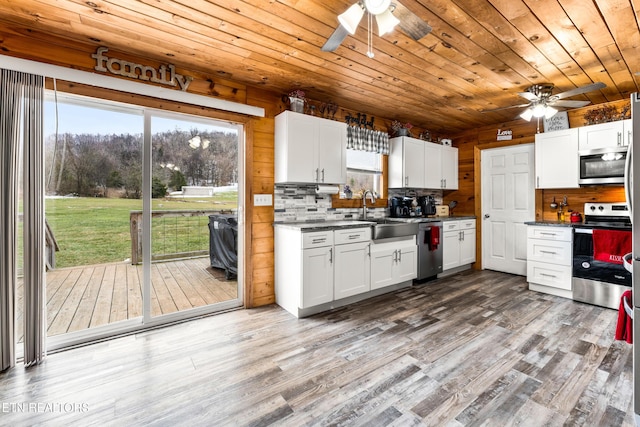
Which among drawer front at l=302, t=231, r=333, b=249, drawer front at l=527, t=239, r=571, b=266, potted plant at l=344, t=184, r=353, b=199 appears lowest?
drawer front at l=527, t=239, r=571, b=266

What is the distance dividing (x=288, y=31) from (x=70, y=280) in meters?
2.75

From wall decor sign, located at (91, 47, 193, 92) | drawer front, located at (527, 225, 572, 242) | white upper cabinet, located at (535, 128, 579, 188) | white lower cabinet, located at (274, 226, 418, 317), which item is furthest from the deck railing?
white upper cabinet, located at (535, 128, 579, 188)

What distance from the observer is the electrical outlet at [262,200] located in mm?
3298

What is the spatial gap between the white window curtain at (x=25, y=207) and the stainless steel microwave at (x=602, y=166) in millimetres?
5515

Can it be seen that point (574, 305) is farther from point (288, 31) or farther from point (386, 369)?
point (288, 31)

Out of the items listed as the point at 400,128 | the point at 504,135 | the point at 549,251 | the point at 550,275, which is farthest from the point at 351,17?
the point at 504,135

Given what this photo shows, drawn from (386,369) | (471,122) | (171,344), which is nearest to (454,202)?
(471,122)

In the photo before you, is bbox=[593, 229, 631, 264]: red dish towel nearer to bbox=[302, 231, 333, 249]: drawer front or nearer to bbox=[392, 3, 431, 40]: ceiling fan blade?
bbox=[302, 231, 333, 249]: drawer front

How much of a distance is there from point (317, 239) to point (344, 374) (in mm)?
1310

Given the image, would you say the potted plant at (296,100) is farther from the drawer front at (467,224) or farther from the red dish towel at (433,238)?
the drawer front at (467,224)

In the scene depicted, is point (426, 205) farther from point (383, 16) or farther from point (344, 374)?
point (383, 16)

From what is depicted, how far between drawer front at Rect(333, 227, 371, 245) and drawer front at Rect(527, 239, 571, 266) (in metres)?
2.26

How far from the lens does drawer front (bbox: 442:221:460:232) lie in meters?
4.45

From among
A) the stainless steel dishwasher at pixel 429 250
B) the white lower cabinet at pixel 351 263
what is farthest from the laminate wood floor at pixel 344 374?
the stainless steel dishwasher at pixel 429 250
